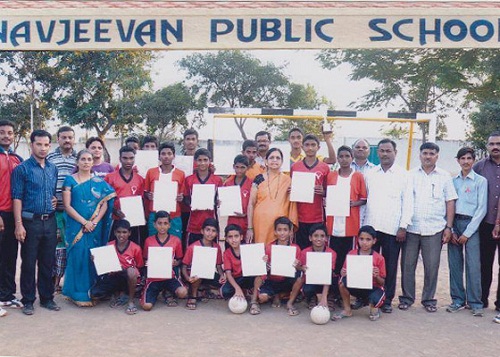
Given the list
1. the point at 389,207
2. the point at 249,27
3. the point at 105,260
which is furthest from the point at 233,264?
the point at 249,27

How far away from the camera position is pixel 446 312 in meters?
5.19

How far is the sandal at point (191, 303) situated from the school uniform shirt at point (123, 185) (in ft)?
3.82

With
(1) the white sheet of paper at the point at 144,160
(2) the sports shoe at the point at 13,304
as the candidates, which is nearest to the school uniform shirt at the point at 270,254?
(1) the white sheet of paper at the point at 144,160

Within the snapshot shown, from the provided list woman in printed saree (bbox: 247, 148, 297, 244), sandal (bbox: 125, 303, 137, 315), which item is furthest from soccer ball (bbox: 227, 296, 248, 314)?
sandal (bbox: 125, 303, 137, 315)

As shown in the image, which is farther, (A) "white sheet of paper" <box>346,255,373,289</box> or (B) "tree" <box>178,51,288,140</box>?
(B) "tree" <box>178,51,288,140</box>

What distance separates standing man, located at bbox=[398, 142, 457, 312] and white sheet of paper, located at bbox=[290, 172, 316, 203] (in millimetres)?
1040

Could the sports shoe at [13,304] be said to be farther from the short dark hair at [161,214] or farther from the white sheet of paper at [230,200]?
the white sheet of paper at [230,200]

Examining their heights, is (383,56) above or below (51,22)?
above

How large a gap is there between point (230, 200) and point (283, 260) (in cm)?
85

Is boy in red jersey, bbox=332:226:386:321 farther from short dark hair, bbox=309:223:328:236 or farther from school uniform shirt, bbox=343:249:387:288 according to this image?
short dark hair, bbox=309:223:328:236

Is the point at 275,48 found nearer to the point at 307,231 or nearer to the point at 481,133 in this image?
the point at 307,231

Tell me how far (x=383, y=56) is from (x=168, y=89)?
7.83 metres

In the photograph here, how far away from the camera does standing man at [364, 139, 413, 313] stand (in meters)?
5.18

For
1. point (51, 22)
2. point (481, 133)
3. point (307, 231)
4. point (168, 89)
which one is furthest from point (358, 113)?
point (168, 89)
